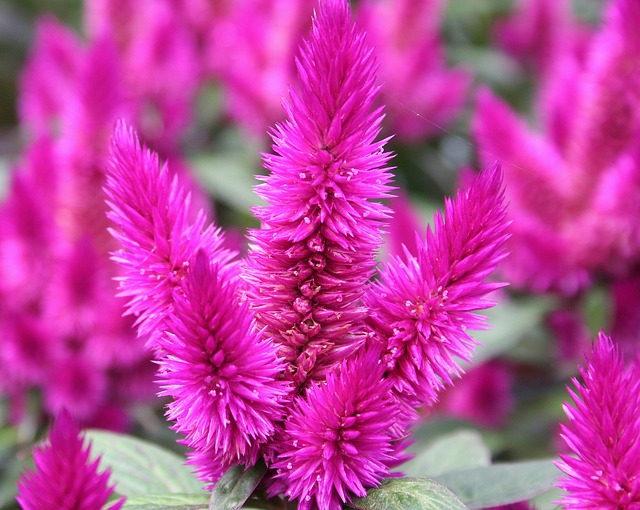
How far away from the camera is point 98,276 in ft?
3.15

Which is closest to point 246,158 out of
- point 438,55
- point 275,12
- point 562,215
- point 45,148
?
point 275,12

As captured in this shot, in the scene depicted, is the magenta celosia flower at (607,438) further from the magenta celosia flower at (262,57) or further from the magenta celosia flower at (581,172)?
the magenta celosia flower at (262,57)

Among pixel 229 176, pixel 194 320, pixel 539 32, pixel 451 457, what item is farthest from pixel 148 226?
pixel 539 32

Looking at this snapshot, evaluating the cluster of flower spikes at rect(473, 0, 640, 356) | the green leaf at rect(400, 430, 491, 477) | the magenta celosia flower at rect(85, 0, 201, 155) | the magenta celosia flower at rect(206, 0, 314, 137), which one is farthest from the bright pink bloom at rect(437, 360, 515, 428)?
the magenta celosia flower at rect(85, 0, 201, 155)

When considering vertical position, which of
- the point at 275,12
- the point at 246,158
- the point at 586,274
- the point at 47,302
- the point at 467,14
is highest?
the point at 467,14

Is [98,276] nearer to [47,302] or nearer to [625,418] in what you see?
[47,302]

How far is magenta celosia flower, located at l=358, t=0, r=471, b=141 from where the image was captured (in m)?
1.33

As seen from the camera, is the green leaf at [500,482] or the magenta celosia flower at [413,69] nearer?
the green leaf at [500,482]

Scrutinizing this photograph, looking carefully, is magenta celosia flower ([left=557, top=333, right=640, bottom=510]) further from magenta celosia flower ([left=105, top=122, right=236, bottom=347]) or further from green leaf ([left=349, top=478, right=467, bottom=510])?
magenta celosia flower ([left=105, top=122, right=236, bottom=347])

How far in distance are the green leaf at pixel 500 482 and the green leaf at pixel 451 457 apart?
0.09 meters

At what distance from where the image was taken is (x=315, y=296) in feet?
1.48

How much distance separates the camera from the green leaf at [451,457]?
0.65 metres

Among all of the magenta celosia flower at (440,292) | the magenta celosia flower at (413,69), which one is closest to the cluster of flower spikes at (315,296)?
the magenta celosia flower at (440,292)

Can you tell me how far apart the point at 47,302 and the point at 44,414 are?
0.49 ft
